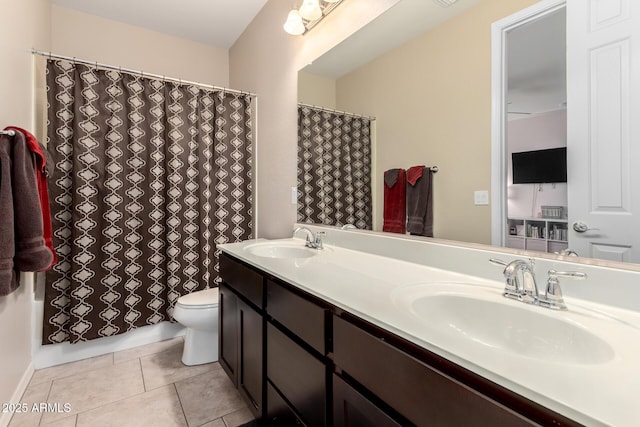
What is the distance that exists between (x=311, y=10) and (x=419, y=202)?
1302mm

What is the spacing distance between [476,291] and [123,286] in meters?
2.18

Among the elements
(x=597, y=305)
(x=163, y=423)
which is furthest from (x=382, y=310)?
(x=163, y=423)

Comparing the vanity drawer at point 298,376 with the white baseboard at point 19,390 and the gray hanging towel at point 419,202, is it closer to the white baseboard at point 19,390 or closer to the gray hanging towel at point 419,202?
the gray hanging towel at point 419,202

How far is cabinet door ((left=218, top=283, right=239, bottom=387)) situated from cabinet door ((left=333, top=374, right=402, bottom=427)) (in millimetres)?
793

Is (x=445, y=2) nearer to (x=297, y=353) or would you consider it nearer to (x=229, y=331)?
(x=297, y=353)

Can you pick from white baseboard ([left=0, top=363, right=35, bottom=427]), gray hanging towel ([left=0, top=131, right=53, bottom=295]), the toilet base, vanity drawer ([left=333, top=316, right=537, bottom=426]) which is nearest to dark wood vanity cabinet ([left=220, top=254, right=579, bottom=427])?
vanity drawer ([left=333, top=316, right=537, bottom=426])

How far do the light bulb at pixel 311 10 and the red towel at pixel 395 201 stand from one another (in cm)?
107

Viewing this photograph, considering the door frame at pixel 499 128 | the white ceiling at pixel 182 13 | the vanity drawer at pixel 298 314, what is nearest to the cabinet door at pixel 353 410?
the vanity drawer at pixel 298 314

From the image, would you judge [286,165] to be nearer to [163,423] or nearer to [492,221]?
[492,221]

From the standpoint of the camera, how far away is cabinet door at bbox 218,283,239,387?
4.97 feet

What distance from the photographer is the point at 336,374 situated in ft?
2.75

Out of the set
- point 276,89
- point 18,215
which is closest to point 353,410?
point 18,215

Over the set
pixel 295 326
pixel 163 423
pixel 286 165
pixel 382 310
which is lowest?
pixel 163 423

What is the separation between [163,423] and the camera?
1.45 m
